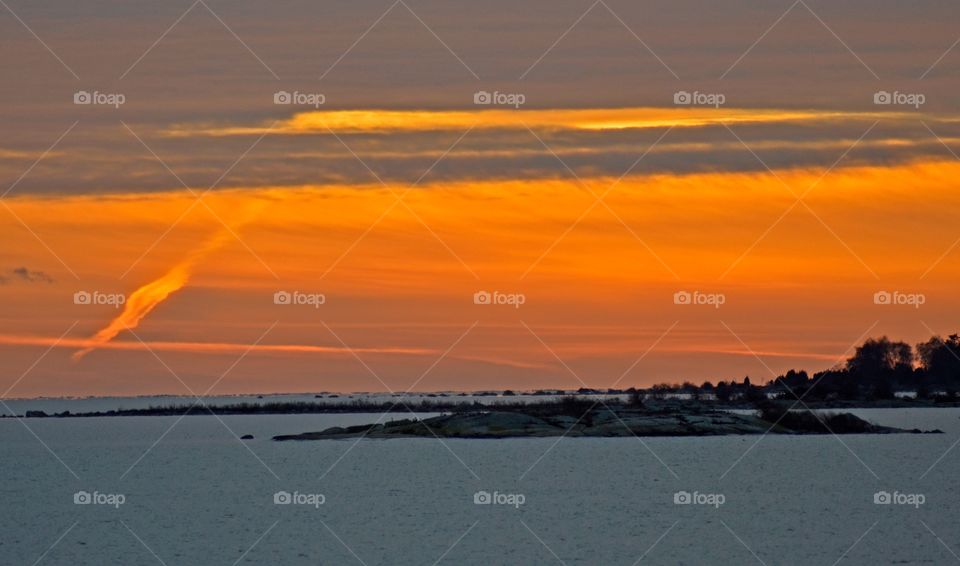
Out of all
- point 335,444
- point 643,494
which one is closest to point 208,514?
point 643,494

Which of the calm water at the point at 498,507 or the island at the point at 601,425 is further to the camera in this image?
the island at the point at 601,425

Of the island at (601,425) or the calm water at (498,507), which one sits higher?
the island at (601,425)

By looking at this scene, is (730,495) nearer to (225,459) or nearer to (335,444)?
(225,459)

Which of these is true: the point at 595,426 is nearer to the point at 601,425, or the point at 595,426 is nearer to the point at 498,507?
the point at 601,425

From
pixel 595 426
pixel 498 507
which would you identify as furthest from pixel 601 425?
pixel 498 507

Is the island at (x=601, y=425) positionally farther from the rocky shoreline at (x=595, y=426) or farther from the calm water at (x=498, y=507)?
the calm water at (x=498, y=507)

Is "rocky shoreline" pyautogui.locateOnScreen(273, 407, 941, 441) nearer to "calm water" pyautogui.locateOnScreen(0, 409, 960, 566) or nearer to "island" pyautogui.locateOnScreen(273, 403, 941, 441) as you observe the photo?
"island" pyautogui.locateOnScreen(273, 403, 941, 441)

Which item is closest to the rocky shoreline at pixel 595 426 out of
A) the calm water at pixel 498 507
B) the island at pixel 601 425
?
the island at pixel 601 425

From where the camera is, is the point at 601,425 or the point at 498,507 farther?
the point at 601,425
